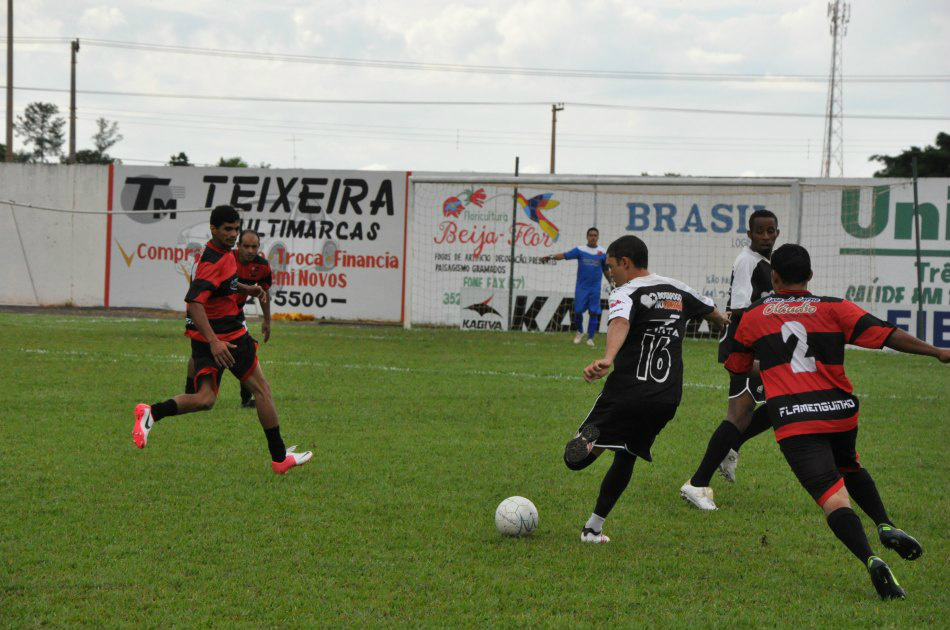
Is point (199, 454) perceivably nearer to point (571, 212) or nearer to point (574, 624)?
point (574, 624)

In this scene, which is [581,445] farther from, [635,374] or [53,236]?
[53,236]

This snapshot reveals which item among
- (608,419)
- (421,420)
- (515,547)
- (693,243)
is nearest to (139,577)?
(515,547)

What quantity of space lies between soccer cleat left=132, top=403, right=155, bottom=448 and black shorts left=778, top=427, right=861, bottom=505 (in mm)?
4362

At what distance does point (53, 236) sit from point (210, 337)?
824 inches

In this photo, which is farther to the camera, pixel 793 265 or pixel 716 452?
pixel 716 452

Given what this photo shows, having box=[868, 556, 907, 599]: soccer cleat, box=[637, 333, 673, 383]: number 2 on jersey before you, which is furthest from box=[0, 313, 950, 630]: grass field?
box=[637, 333, 673, 383]: number 2 on jersey

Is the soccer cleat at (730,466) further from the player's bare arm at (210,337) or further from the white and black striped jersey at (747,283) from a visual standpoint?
the player's bare arm at (210,337)

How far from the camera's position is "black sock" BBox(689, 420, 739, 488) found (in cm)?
636

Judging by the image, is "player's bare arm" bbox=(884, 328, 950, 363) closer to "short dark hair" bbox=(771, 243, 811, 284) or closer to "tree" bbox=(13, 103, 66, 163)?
"short dark hair" bbox=(771, 243, 811, 284)

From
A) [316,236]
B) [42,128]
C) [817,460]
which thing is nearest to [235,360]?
[817,460]

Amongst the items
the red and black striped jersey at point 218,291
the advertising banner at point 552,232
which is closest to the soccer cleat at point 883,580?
the red and black striped jersey at point 218,291

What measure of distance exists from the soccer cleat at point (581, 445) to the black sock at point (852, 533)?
1318 millimetres

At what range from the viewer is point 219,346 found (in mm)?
6664

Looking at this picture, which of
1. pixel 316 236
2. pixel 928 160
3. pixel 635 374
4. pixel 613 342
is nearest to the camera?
pixel 613 342
